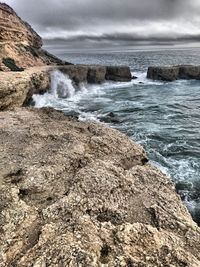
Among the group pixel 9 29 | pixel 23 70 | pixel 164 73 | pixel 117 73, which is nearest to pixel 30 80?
pixel 23 70

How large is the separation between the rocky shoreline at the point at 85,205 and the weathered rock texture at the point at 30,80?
8.25m

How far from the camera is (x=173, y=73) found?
165ft

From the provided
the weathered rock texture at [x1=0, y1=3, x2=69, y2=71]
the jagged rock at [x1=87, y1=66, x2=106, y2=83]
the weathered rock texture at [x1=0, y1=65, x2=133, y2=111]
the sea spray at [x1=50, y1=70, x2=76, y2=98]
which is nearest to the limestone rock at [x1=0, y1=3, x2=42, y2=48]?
the weathered rock texture at [x1=0, y1=3, x2=69, y2=71]

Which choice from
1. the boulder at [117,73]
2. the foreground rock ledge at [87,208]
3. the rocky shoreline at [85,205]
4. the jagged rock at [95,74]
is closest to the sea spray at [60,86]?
the jagged rock at [95,74]

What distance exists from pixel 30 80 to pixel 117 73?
103 feet

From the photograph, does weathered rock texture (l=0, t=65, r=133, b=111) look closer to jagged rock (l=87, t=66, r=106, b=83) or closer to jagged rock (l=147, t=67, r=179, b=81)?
jagged rock (l=87, t=66, r=106, b=83)

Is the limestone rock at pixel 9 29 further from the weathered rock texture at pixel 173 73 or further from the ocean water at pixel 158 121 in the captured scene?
the weathered rock texture at pixel 173 73

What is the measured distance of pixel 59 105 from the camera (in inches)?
1053

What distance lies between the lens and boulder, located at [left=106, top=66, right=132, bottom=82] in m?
48.7

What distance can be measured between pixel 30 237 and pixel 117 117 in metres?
18.2

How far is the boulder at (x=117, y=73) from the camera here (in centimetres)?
4869

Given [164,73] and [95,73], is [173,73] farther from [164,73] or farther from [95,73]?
[95,73]

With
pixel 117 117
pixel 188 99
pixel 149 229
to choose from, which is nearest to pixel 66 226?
pixel 149 229

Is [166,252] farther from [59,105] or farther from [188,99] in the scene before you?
[188,99]
